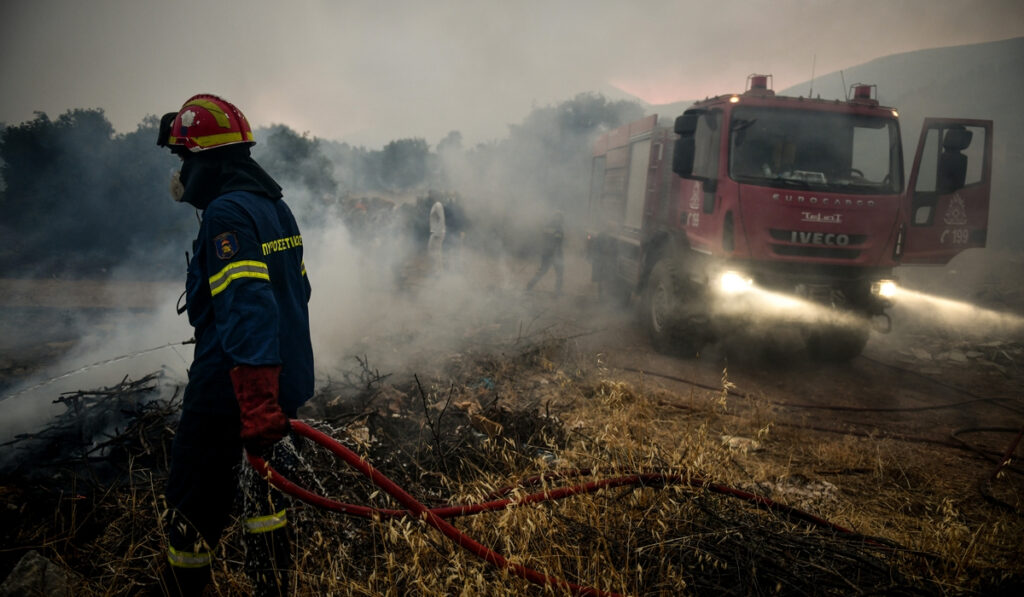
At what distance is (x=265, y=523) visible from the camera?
199 cm

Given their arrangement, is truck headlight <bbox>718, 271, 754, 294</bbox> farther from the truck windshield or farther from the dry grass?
the dry grass

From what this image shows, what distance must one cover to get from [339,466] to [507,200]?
14180mm

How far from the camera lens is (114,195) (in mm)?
11672

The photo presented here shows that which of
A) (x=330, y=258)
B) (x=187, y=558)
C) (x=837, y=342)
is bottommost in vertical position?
(x=187, y=558)

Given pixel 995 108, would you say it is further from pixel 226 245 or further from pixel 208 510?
pixel 208 510

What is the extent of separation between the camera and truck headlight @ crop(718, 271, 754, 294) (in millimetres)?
5752

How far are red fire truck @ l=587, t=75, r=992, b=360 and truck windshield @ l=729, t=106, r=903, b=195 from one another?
0.04 ft

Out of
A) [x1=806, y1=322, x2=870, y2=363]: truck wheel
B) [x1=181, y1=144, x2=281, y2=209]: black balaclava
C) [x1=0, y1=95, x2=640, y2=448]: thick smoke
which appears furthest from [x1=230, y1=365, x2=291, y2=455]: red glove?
[x1=806, y1=322, x2=870, y2=363]: truck wheel

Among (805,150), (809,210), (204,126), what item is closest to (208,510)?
(204,126)

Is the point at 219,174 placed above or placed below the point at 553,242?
below

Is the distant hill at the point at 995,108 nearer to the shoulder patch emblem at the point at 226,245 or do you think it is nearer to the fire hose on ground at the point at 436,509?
the fire hose on ground at the point at 436,509

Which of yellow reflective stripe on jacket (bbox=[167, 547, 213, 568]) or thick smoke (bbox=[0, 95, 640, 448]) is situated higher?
thick smoke (bbox=[0, 95, 640, 448])

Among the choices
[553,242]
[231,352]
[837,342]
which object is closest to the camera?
[231,352]

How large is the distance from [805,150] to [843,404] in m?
2.85
